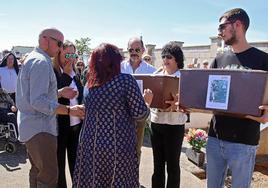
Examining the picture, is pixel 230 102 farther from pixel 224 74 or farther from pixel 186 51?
pixel 186 51

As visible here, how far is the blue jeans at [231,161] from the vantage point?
107 inches

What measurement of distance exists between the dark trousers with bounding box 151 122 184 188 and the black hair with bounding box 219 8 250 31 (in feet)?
4.57

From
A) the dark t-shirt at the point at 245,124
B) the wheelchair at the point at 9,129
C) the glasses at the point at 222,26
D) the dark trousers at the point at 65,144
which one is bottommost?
the wheelchair at the point at 9,129

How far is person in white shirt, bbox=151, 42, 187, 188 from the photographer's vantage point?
3617 mm

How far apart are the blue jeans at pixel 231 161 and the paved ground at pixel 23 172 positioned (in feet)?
6.18

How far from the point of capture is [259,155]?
619 cm

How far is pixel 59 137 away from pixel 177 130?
4.42 feet

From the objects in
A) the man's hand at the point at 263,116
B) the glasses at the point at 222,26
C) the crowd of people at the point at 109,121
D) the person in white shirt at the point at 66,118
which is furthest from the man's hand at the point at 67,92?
the man's hand at the point at 263,116

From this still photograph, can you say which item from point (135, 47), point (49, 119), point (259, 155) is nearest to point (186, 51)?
point (259, 155)

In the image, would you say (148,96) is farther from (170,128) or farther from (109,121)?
(170,128)

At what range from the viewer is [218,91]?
254cm

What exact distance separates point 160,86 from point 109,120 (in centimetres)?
80

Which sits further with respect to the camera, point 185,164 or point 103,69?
point 185,164

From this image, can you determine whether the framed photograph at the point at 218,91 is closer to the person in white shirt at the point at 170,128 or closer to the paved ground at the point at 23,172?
the person in white shirt at the point at 170,128
